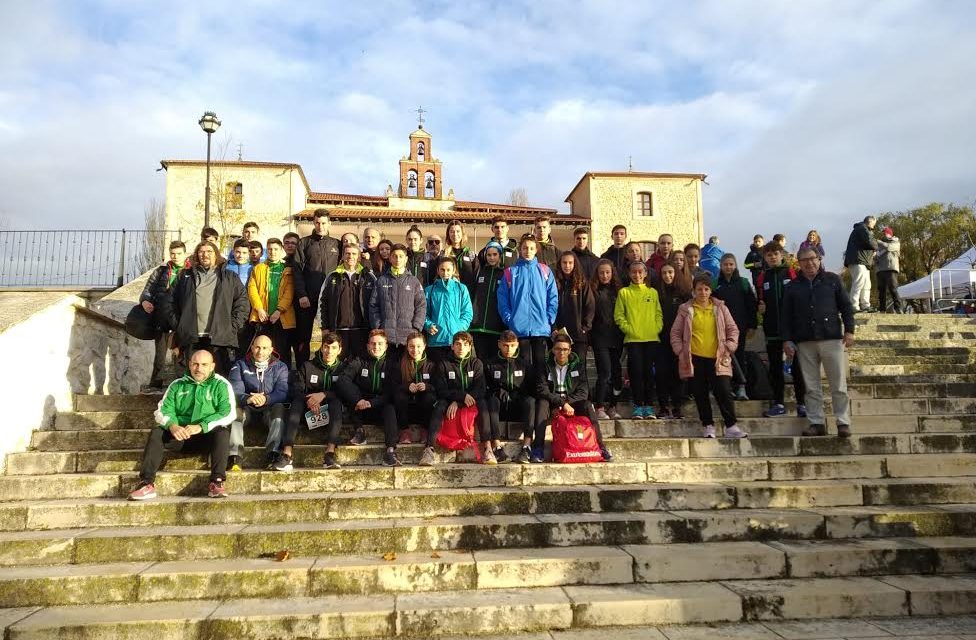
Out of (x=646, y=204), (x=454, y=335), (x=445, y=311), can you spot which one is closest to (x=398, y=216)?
(x=646, y=204)

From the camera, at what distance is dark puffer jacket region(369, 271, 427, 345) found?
6.19 m

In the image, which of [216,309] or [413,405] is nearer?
[413,405]

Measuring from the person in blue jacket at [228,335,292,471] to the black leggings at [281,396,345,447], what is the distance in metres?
0.08

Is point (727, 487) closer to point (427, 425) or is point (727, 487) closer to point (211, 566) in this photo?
point (427, 425)

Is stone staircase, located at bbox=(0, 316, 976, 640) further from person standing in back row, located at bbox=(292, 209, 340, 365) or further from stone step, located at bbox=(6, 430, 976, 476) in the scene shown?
person standing in back row, located at bbox=(292, 209, 340, 365)

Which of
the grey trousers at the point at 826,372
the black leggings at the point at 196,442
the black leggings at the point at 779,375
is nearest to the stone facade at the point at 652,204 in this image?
the black leggings at the point at 779,375

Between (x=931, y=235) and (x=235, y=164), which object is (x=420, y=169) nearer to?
(x=235, y=164)

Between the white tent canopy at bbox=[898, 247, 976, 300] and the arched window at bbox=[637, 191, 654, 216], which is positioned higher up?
the arched window at bbox=[637, 191, 654, 216]

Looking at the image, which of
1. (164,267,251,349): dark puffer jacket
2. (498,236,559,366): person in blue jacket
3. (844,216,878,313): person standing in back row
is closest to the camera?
(164,267,251,349): dark puffer jacket

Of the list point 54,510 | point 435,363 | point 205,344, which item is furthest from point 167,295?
point 435,363

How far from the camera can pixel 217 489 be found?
188 inches

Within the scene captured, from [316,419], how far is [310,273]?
2044 mm

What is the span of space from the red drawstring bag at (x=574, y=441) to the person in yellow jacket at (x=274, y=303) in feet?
10.5

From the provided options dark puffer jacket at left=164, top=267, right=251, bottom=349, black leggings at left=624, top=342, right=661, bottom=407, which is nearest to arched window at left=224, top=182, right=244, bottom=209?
dark puffer jacket at left=164, top=267, right=251, bottom=349
